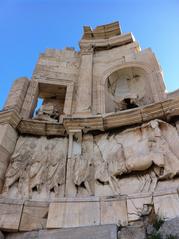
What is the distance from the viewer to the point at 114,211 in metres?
4.91

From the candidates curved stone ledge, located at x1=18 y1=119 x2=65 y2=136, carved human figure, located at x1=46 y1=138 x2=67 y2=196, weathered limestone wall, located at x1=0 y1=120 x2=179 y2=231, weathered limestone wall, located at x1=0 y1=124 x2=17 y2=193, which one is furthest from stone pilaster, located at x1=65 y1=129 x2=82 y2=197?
weathered limestone wall, located at x1=0 y1=124 x2=17 y2=193

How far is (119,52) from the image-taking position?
11227 mm

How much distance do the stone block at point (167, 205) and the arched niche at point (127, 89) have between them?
171 inches

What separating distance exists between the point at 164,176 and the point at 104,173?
1398mm

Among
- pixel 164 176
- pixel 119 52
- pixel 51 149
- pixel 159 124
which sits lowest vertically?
pixel 164 176

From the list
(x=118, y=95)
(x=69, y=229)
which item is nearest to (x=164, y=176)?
(x=69, y=229)

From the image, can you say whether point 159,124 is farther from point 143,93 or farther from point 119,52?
point 119,52

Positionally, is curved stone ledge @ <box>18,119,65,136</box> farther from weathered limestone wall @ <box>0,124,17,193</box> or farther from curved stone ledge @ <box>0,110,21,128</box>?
weathered limestone wall @ <box>0,124,17,193</box>

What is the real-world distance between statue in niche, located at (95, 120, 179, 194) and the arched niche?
96.8 inches

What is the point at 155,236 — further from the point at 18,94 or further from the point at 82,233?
the point at 18,94

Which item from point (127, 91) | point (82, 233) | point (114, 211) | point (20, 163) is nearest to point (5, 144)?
point (20, 163)

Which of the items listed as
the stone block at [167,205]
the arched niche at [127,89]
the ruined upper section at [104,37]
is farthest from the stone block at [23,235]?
the ruined upper section at [104,37]

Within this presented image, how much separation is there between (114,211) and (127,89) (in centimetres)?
627

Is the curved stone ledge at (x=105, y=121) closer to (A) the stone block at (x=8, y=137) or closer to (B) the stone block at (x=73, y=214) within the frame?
(A) the stone block at (x=8, y=137)
